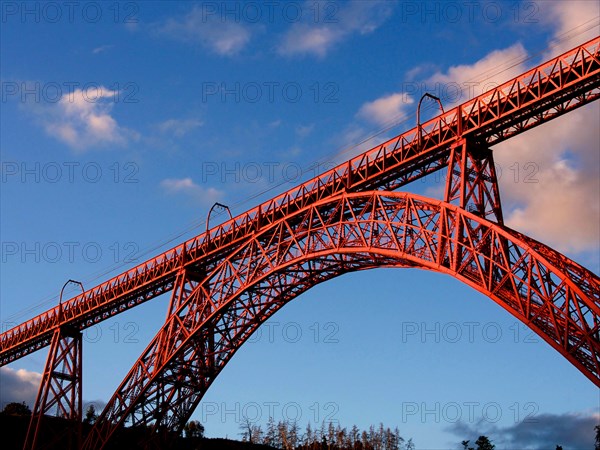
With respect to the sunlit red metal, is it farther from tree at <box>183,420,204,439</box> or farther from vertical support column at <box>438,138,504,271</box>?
tree at <box>183,420,204,439</box>

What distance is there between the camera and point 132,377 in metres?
44.2

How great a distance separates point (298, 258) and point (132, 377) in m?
14.1

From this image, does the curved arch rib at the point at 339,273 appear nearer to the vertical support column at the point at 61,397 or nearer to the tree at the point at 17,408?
the vertical support column at the point at 61,397

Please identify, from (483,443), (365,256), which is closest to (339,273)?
(365,256)

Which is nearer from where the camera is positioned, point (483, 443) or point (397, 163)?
point (397, 163)

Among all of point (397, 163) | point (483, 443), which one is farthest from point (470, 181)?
point (483, 443)

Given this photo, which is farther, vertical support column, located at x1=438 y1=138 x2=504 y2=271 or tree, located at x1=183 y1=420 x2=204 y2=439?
tree, located at x1=183 y1=420 x2=204 y2=439

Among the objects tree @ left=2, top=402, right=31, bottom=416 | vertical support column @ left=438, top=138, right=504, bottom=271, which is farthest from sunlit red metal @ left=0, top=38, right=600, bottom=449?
tree @ left=2, top=402, right=31, bottom=416

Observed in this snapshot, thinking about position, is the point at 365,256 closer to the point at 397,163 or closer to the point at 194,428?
the point at 397,163

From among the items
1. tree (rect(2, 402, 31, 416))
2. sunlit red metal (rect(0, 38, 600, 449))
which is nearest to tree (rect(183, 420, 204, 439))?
tree (rect(2, 402, 31, 416))

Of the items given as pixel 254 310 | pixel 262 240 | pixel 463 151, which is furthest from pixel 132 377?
pixel 463 151

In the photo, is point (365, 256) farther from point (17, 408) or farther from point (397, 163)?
point (17, 408)

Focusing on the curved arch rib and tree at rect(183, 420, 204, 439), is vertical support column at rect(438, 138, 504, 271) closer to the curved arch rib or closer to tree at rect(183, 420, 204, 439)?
the curved arch rib

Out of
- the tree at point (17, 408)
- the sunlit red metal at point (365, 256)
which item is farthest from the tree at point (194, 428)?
the sunlit red metal at point (365, 256)
